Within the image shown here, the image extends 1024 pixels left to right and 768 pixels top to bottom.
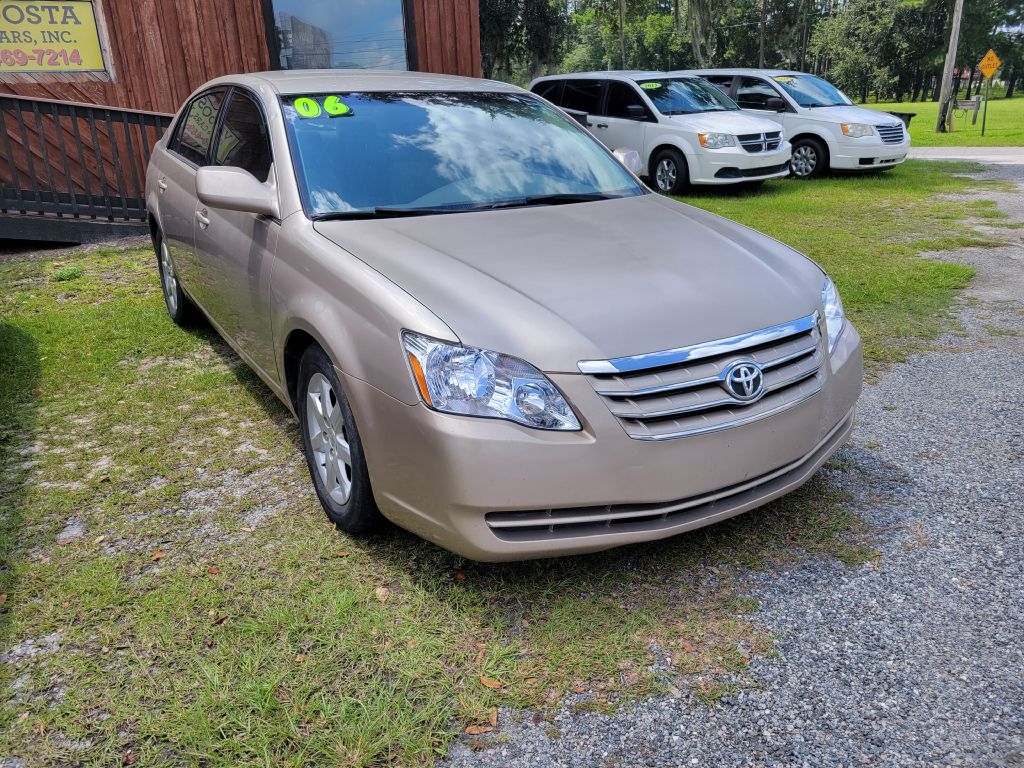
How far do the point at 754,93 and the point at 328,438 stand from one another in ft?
43.6

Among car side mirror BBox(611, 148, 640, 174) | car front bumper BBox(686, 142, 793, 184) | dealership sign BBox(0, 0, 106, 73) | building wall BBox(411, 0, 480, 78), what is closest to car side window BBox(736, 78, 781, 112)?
car front bumper BBox(686, 142, 793, 184)

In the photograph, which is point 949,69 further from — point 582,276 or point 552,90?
point 582,276

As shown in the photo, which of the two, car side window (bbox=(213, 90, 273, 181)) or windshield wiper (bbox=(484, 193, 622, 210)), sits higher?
car side window (bbox=(213, 90, 273, 181))

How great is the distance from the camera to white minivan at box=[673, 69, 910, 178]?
13.3 meters

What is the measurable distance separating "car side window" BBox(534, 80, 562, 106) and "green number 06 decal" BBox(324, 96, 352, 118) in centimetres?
1049

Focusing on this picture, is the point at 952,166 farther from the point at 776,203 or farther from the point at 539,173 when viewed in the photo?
the point at 539,173

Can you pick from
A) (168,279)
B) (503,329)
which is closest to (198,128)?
(168,279)

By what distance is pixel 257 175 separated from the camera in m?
3.72

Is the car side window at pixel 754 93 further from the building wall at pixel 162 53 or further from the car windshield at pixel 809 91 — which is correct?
the building wall at pixel 162 53

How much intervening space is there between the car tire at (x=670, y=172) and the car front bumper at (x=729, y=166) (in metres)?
0.17

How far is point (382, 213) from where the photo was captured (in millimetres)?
3379

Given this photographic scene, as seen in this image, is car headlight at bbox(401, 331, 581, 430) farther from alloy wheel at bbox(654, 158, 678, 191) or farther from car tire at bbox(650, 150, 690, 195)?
alloy wheel at bbox(654, 158, 678, 191)

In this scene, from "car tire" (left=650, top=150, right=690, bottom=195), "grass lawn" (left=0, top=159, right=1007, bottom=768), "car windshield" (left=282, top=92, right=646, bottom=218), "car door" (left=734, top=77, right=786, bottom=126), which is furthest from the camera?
"car door" (left=734, top=77, right=786, bottom=126)

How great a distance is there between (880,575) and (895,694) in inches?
24.7
